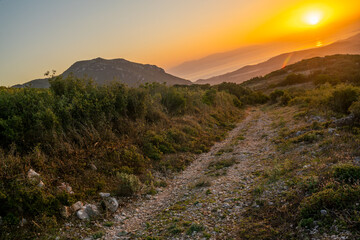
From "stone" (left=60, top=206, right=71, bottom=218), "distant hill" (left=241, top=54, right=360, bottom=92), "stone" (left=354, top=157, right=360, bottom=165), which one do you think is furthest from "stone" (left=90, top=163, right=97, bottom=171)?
"distant hill" (left=241, top=54, right=360, bottom=92)

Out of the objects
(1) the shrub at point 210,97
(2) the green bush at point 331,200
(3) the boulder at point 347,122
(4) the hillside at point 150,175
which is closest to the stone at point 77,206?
(4) the hillside at point 150,175

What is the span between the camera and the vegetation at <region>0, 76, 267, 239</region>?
20.1ft

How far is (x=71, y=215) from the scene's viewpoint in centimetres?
637

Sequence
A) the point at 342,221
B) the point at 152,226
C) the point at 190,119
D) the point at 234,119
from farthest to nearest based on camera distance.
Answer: the point at 234,119
the point at 190,119
the point at 152,226
the point at 342,221

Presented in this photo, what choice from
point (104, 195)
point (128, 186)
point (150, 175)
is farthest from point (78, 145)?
point (150, 175)

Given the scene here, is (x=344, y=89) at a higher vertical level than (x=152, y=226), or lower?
higher

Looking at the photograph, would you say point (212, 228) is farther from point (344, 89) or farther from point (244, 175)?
point (344, 89)

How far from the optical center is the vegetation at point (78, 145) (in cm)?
612

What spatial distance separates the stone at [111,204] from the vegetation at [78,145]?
2.06ft

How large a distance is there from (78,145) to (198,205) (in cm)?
637

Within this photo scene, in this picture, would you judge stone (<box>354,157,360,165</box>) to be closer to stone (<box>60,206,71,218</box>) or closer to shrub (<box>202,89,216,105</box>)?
stone (<box>60,206,71,218</box>)

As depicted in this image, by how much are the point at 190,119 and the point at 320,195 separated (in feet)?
43.6

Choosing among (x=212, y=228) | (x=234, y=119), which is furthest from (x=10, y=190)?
(x=234, y=119)

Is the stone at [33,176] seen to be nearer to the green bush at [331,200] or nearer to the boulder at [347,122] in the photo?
the green bush at [331,200]
